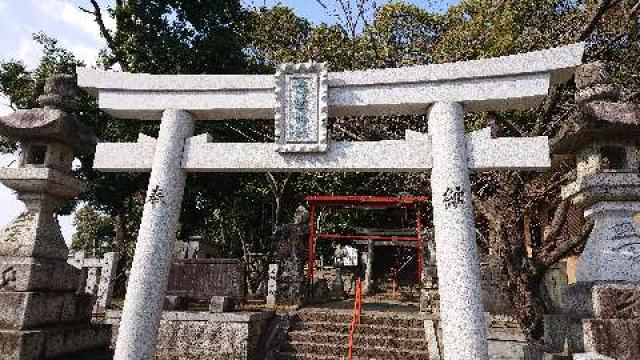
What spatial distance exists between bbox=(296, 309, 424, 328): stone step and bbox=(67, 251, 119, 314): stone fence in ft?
17.6

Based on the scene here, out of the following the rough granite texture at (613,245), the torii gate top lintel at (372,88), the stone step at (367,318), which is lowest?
the stone step at (367,318)

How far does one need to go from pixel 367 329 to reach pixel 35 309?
5.86 metres

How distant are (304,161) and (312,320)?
5288 millimetres

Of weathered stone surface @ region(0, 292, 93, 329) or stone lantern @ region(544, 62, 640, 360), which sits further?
weathered stone surface @ region(0, 292, 93, 329)

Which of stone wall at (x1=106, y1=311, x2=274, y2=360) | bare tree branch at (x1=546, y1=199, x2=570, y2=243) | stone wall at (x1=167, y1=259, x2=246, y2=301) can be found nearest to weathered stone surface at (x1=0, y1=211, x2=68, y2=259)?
stone wall at (x1=106, y1=311, x2=274, y2=360)

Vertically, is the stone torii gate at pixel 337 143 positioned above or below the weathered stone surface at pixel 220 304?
above

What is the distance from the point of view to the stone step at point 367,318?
29.2 ft

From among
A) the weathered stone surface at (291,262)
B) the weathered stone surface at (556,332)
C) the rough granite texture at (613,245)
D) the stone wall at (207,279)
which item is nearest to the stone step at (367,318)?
the stone wall at (207,279)

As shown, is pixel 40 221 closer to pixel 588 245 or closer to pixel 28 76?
pixel 588 245

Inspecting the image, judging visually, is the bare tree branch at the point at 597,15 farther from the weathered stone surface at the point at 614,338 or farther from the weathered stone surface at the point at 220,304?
the weathered stone surface at the point at 220,304

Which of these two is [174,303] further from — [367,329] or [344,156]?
[344,156]

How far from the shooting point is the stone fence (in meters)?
11.3

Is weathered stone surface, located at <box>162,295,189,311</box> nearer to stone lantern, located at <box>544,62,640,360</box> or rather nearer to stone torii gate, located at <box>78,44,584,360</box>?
stone torii gate, located at <box>78,44,584,360</box>

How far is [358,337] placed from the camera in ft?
28.3
